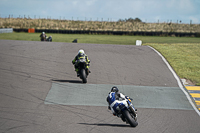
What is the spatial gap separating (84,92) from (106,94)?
1.01 m

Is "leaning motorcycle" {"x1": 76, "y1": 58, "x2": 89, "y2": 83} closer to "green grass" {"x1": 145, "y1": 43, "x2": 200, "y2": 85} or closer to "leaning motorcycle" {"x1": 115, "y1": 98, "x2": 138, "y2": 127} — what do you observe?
"leaning motorcycle" {"x1": 115, "y1": 98, "x2": 138, "y2": 127}

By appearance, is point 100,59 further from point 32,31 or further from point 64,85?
point 32,31

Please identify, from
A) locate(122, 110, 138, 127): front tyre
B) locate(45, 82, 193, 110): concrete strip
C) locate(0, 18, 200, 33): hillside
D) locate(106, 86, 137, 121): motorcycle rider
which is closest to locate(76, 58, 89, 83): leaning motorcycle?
locate(45, 82, 193, 110): concrete strip

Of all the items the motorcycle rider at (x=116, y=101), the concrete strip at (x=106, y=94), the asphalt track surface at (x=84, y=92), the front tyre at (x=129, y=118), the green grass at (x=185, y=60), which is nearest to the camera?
the front tyre at (x=129, y=118)

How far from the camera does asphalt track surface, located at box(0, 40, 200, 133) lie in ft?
30.7

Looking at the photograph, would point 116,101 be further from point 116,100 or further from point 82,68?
point 82,68

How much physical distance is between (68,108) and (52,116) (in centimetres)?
112

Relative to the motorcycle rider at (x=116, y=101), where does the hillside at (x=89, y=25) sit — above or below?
above

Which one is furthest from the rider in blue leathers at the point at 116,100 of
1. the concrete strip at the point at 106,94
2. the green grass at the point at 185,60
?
the green grass at the point at 185,60

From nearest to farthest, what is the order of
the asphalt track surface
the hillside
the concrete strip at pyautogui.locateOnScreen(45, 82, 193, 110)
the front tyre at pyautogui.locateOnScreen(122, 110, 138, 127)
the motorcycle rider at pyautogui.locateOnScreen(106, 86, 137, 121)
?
the front tyre at pyautogui.locateOnScreen(122, 110, 138, 127) → the motorcycle rider at pyautogui.locateOnScreen(106, 86, 137, 121) → the asphalt track surface → the concrete strip at pyautogui.locateOnScreen(45, 82, 193, 110) → the hillside

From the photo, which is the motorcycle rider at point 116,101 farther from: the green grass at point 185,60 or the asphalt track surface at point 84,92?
the green grass at point 185,60

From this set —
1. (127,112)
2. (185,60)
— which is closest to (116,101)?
(127,112)

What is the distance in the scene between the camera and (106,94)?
1323 cm

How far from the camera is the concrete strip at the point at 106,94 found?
39.3 feet
